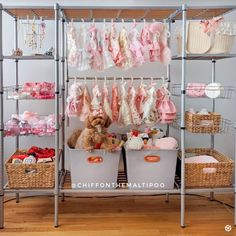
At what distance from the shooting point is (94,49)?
8.54 feet

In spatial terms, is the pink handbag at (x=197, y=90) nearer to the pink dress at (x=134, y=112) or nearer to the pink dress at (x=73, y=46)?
the pink dress at (x=134, y=112)

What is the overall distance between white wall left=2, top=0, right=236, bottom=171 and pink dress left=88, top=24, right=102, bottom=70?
634mm

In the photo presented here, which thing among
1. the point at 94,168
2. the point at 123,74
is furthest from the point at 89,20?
the point at 94,168

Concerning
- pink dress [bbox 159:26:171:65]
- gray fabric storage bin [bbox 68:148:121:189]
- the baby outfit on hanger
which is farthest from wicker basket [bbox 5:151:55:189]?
pink dress [bbox 159:26:171:65]

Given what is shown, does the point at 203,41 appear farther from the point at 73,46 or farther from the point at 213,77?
the point at 73,46

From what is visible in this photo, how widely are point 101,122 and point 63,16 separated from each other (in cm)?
94

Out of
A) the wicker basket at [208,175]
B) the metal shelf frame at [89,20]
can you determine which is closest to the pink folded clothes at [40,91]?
the metal shelf frame at [89,20]

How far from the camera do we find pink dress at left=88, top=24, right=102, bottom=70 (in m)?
2.60

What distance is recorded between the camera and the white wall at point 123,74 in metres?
3.24

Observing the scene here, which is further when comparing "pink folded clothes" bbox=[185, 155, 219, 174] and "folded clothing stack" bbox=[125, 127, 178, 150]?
"pink folded clothes" bbox=[185, 155, 219, 174]

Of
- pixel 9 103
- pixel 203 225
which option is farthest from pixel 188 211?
pixel 9 103

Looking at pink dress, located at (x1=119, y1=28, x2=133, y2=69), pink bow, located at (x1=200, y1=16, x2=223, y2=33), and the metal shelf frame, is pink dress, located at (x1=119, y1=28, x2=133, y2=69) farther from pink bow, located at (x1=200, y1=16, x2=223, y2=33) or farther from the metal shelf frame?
pink bow, located at (x1=200, y1=16, x2=223, y2=33)

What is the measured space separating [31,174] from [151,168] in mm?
844

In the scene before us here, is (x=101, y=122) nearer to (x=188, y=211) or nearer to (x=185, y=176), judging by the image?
(x=185, y=176)
